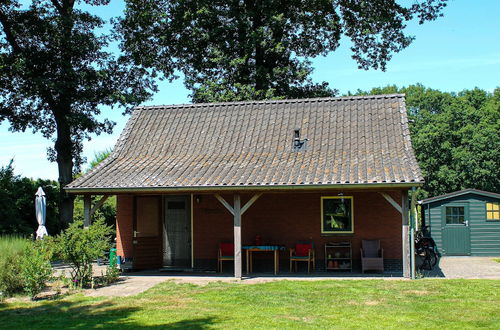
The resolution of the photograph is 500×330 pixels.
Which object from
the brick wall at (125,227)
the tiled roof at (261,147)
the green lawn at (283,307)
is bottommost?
the green lawn at (283,307)

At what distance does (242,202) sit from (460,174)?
2792 centimetres

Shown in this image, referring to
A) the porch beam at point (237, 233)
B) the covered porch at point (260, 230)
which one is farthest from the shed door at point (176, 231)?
the porch beam at point (237, 233)

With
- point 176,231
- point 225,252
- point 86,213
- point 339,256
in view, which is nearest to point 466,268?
point 339,256

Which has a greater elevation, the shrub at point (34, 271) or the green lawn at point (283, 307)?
the shrub at point (34, 271)

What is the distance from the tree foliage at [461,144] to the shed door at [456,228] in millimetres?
20277

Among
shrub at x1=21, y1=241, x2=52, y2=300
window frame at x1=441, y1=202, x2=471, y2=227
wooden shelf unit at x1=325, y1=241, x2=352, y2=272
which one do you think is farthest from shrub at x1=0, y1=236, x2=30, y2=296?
window frame at x1=441, y1=202, x2=471, y2=227

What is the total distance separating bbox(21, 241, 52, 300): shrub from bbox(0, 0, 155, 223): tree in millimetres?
11984

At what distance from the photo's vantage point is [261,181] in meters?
14.6

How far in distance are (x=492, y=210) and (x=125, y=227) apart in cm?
1255

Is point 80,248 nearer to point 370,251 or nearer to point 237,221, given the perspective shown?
point 237,221

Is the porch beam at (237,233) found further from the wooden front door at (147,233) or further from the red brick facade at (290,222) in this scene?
the wooden front door at (147,233)

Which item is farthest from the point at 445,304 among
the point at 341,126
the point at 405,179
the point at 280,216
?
the point at 341,126

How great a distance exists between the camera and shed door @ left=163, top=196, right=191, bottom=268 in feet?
58.0

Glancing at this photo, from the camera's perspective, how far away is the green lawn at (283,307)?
9664 mm
